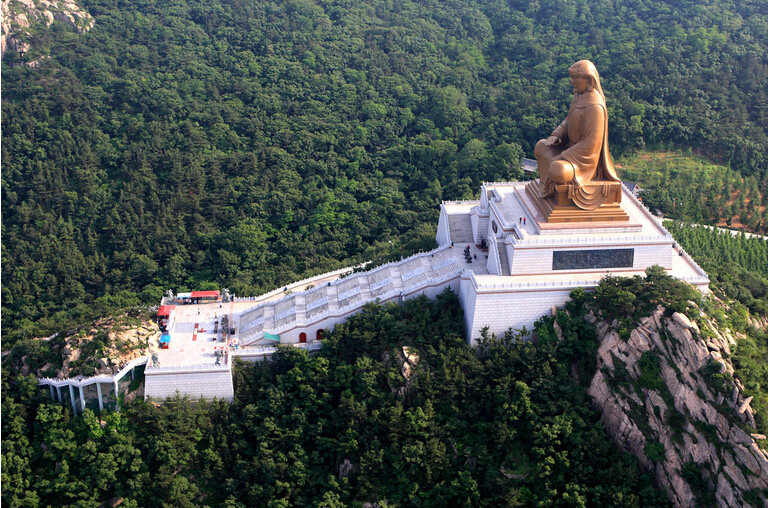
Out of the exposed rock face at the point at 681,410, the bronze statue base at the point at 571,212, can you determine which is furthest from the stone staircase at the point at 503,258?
the exposed rock face at the point at 681,410

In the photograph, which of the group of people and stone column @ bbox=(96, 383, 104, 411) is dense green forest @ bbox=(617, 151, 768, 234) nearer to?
the group of people

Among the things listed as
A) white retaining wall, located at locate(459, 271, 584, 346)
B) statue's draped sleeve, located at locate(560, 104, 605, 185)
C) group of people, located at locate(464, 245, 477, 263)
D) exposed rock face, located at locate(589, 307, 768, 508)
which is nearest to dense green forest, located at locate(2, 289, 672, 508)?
white retaining wall, located at locate(459, 271, 584, 346)

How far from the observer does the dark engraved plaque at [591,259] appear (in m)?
42.3

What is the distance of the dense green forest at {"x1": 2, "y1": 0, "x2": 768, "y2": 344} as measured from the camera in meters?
62.7

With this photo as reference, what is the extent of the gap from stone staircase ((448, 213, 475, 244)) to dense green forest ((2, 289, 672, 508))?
5.67m

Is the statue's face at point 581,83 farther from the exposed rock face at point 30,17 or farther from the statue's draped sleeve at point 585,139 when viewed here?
the exposed rock face at point 30,17

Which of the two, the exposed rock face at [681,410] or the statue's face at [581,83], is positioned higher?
the statue's face at [581,83]

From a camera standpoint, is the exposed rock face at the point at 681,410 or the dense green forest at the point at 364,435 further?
the dense green forest at the point at 364,435

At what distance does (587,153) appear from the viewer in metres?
42.2

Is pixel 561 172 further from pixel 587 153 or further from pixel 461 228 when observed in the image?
pixel 461 228

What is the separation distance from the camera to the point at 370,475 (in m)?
39.7

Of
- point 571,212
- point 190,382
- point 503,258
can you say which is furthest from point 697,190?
point 190,382

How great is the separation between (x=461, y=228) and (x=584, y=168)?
8276mm

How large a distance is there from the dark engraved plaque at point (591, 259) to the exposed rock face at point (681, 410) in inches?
132
